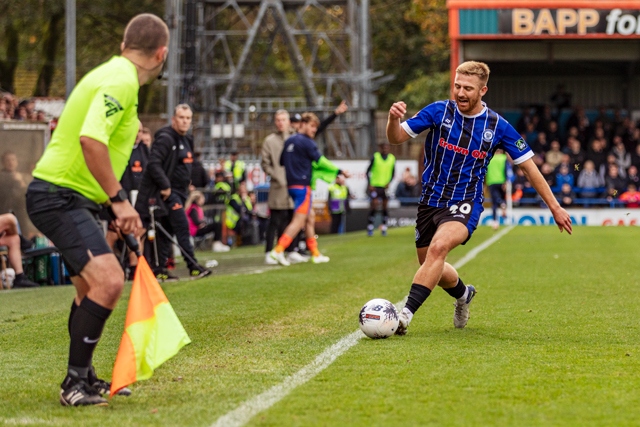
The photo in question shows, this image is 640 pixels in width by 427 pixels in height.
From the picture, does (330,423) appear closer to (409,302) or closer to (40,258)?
(409,302)

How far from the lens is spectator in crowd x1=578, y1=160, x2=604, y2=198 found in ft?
101

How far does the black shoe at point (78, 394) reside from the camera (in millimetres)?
5613

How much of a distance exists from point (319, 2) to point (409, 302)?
32.2 meters

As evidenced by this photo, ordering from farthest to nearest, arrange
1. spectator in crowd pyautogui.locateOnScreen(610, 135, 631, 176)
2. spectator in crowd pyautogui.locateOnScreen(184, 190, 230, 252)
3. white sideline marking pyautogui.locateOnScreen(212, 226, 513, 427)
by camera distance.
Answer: spectator in crowd pyautogui.locateOnScreen(610, 135, 631, 176) < spectator in crowd pyautogui.locateOnScreen(184, 190, 230, 252) < white sideline marking pyautogui.locateOnScreen(212, 226, 513, 427)

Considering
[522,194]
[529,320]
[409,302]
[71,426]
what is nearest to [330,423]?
[71,426]

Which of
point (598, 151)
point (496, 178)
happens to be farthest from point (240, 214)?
point (598, 151)

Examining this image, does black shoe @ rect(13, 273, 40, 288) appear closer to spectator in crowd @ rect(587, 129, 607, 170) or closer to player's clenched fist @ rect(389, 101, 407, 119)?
player's clenched fist @ rect(389, 101, 407, 119)

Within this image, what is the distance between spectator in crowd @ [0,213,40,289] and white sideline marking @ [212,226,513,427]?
681 centimetres

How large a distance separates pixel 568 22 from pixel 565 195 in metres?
5.09

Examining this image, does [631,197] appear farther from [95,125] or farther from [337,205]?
[95,125]

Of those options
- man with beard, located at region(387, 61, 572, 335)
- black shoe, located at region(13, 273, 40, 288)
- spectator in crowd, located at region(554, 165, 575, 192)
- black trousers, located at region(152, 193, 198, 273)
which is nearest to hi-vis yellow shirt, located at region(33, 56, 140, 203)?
man with beard, located at region(387, 61, 572, 335)

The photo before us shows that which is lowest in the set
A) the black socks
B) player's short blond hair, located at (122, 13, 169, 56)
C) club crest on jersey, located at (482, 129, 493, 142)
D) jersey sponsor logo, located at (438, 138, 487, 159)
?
the black socks

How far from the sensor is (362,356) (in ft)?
23.2

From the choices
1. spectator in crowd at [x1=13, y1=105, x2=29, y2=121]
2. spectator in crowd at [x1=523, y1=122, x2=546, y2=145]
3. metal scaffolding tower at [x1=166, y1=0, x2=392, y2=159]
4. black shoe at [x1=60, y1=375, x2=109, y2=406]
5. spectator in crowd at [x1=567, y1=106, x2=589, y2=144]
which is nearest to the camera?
black shoe at [x1=60, y1=375, x2=109, y2=406]
